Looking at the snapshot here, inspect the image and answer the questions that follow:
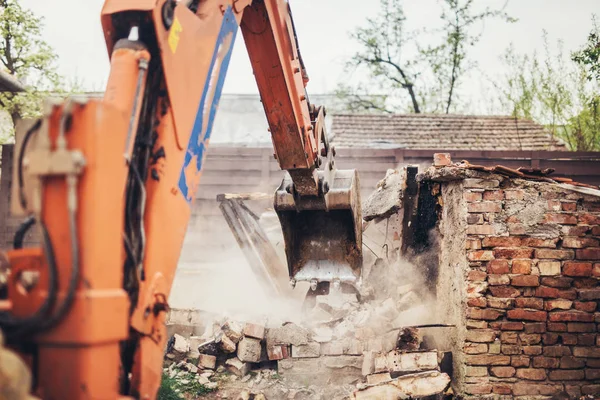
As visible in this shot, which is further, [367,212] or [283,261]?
[283,261]

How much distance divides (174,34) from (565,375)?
3586 millimetres

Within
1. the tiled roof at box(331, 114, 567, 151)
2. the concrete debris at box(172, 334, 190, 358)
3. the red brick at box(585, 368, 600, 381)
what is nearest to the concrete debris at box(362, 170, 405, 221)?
the red brick at box(585, 368, 600, 381)

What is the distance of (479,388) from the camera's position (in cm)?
363

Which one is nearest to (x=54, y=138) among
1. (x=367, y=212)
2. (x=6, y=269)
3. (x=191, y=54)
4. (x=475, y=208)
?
(x=6, y=269)

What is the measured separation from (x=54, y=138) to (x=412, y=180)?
446 cm

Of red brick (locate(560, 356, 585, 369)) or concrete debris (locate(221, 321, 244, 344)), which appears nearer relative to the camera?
red brick (locate(560, 356, 585, 369))

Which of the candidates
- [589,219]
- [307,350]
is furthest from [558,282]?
[307,350]

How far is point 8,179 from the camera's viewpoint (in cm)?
1080

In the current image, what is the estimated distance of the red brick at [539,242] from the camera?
3.72 m

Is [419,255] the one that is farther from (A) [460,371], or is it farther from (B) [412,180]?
(A) [460,371]

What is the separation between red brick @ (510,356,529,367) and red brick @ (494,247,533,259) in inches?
29.4

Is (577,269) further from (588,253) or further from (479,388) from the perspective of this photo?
(479,388)

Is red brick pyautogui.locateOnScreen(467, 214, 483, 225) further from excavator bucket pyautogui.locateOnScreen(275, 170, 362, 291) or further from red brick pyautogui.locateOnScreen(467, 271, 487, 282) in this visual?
excavator bucket pyautogui.locateOnScreen(275, 170, 362, 291)

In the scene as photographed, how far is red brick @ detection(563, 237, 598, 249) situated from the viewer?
3705mm
